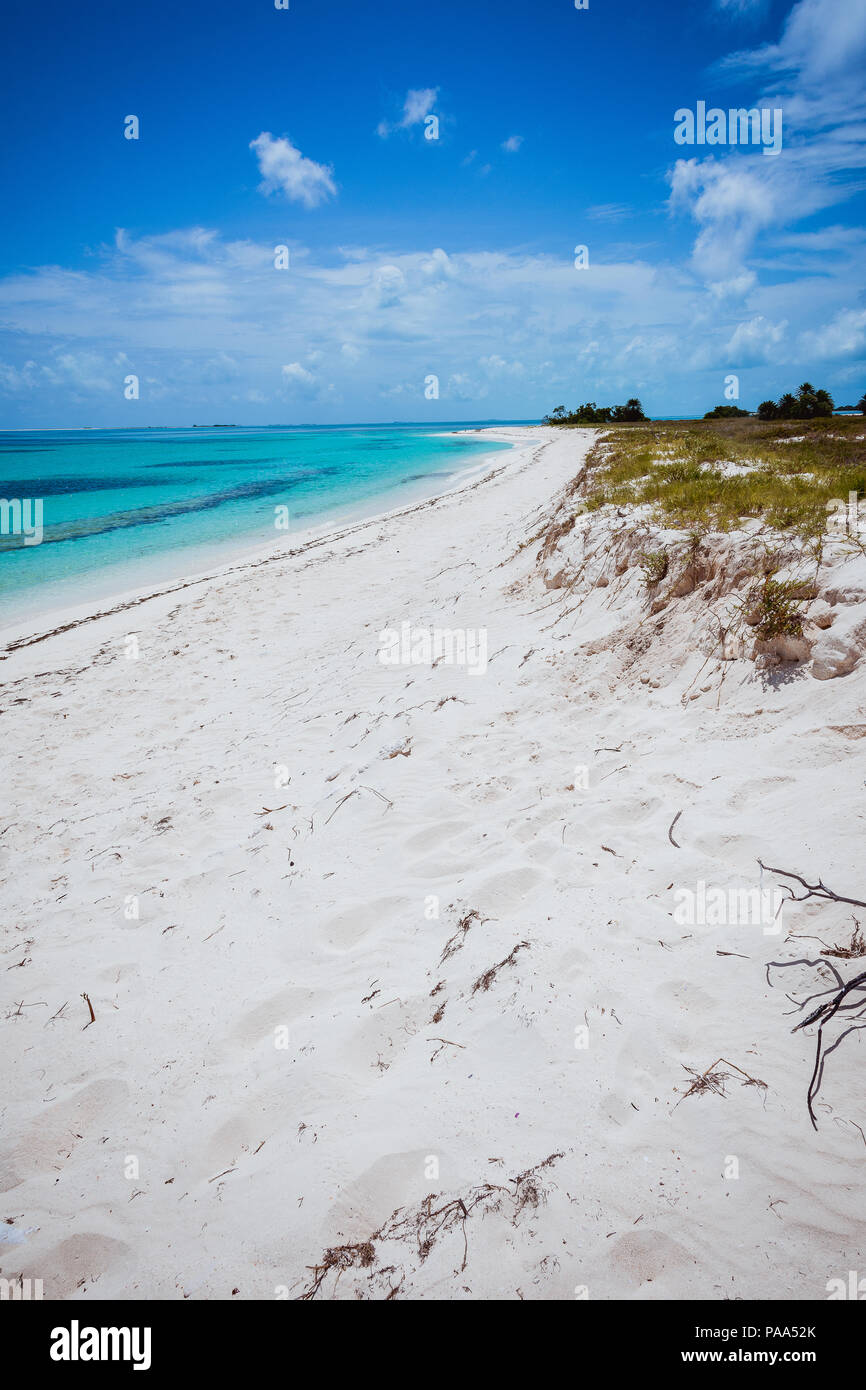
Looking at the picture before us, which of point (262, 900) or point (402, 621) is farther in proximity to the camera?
point (402, 621)

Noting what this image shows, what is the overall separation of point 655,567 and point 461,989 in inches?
204

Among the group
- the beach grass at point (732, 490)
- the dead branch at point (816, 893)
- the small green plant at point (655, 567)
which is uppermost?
the beach grass at point (732, 490)

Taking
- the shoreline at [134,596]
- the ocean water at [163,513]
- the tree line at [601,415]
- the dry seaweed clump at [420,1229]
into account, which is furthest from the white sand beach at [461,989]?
the tree line at [601,415]

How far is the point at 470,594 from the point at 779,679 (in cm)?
557

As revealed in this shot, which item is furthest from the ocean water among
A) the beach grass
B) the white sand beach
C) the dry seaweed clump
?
the dry seaweed clump

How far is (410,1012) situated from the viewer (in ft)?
10.2

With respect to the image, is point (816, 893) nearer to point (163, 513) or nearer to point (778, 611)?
point (778, 611)

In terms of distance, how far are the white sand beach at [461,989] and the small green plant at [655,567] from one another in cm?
39

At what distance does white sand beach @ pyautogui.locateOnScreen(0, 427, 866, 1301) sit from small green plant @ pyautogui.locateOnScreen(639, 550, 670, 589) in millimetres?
387

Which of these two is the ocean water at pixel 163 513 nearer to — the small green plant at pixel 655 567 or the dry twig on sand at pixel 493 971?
the small green plant at pixel 655 567

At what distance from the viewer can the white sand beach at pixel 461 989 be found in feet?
7.23

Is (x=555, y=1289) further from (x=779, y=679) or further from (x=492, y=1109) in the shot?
(x=779, y=679)
